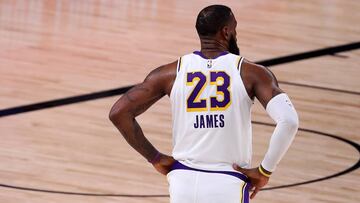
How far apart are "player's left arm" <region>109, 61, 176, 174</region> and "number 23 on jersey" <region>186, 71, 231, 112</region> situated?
0.14 metres

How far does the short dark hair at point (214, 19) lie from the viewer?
4.78 metres

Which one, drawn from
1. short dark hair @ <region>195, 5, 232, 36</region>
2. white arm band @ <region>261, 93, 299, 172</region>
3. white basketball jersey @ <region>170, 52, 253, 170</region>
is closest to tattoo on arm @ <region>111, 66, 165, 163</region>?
white basketball jersey @ <region>170, 52, 253, 170</region>

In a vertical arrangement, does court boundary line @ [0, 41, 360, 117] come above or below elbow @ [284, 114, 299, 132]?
below

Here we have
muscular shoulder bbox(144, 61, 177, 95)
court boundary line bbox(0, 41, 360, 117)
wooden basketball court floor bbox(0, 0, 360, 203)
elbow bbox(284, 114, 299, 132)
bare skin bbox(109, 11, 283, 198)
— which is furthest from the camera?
court boundary line bbox(0, 41, 360, 117)

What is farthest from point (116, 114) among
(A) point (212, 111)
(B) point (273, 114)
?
(B) point (273, 114)

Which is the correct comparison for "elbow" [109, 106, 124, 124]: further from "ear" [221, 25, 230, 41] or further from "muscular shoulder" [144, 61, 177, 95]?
"ear" [221, 25, 230, 41]

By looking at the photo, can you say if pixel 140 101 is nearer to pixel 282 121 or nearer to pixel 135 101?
pixel 135 101

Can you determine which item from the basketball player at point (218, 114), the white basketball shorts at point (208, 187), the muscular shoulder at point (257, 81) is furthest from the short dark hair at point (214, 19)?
the white basketball shorts at point (208, 187)

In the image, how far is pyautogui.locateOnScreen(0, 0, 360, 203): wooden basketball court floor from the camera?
25.7 ft

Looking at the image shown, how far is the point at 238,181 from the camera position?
188 inches

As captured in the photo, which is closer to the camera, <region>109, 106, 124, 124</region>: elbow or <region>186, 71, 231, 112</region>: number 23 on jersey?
<region>186, 71, 231, 112</region>: number 23 on jersey

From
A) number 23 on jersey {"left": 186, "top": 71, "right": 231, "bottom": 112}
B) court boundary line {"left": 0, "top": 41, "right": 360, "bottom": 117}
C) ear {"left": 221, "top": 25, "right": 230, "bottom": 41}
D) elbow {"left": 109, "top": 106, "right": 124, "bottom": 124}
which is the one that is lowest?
court boundary line {"left": 0, "top": 41, "right": 360, "bottom": 117}

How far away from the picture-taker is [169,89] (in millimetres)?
4871

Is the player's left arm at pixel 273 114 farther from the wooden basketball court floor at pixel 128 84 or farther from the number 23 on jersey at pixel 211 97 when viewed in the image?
the wooden basketball court floor at pixel 128 84
